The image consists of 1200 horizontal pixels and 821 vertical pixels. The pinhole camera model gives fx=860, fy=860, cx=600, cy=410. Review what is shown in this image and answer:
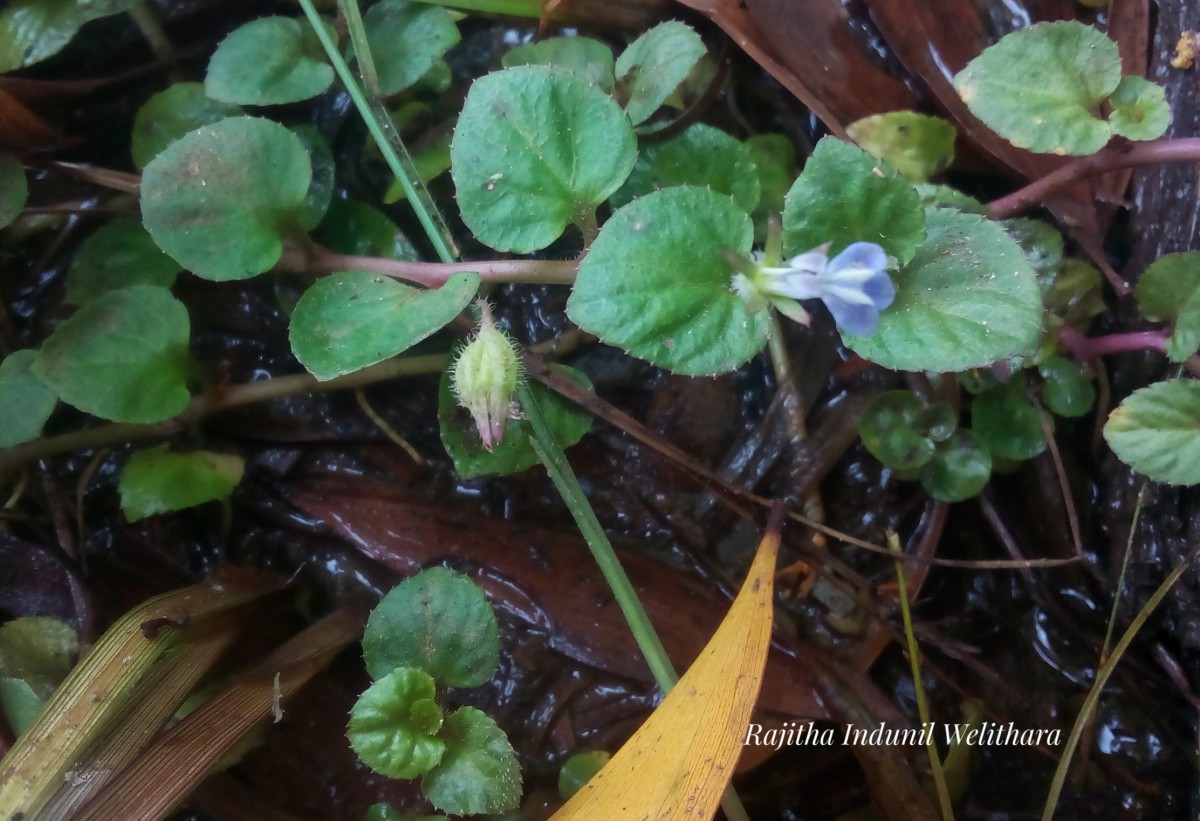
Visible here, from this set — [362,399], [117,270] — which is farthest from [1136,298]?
[117,270]

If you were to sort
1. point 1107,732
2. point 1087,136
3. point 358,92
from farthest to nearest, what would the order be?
point 1107,732, point 358,92, point 1087,136

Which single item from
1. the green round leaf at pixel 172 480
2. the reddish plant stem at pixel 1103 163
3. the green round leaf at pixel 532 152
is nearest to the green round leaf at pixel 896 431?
the reddish plant stem at pixel 1103 163

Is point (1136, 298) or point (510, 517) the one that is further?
point (510, 517)

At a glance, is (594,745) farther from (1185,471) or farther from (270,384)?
(1185,471)

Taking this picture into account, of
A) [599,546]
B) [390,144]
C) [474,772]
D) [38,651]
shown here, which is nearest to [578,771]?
[474,772]

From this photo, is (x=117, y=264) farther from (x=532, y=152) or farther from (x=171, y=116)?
(x=532, y=152)

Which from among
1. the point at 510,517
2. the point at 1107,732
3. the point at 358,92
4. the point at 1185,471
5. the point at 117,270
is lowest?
the point at 1107,732
